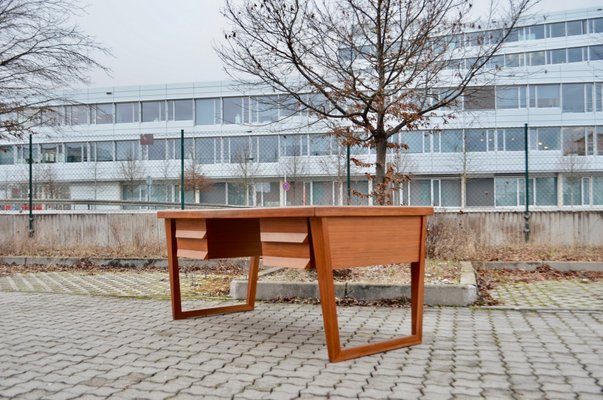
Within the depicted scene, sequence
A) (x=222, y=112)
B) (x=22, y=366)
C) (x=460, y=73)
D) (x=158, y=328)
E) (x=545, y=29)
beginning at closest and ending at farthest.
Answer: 1. (x=22, y=366)
2. (x=158, y=328)
3. (x=460, y=73)
4. (x=222, y=112)
5. (x=545, y=29)

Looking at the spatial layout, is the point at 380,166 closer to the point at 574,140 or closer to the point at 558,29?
the point at 574,140

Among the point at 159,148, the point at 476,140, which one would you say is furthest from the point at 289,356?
the point at 476,140

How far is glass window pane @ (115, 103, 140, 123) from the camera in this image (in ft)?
153

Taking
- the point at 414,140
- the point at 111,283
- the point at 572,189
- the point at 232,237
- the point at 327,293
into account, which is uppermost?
the point at 414,140

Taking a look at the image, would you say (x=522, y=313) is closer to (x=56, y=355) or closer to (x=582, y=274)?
(x=582, y=274)

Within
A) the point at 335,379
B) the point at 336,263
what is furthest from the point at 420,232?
the point at 335,379

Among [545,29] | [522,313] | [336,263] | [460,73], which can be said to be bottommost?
[522,313]

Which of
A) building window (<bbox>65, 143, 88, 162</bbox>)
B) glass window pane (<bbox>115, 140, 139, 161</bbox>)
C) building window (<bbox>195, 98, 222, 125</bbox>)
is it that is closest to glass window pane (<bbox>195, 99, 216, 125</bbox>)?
building window (<bbox>195, 98, 222, 125</bbox>)

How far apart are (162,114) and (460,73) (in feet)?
128

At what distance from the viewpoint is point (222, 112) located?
44.3 m

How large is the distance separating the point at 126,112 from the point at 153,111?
2253 millimetres

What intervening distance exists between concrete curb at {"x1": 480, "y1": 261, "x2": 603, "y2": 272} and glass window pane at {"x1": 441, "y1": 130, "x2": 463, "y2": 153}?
26862 millimetres

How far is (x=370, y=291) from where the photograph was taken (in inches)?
244

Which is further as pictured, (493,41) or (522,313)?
(493,41)
